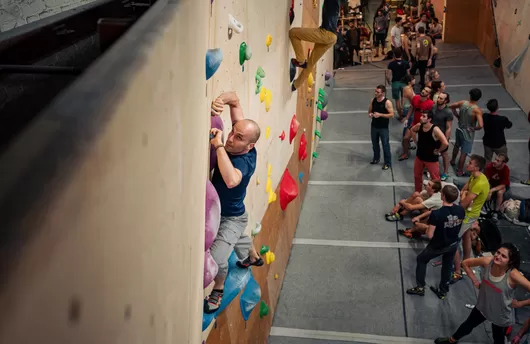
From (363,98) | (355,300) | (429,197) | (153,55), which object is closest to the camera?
(153,55)

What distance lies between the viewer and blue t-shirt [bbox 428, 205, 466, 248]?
5250 mm

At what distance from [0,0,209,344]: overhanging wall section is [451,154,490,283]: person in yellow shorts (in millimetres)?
5618

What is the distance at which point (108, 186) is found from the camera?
0.45m

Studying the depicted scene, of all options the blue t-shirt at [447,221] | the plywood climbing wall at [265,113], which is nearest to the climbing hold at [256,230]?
the plywood climbing wall at [265,113]

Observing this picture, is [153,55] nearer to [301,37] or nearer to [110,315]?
[110,315]

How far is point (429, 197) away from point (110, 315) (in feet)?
22.5

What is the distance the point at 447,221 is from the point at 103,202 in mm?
5266

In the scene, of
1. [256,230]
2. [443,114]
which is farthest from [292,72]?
[443,114]

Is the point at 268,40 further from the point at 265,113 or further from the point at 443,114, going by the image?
the point at 443,114

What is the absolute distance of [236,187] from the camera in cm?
290

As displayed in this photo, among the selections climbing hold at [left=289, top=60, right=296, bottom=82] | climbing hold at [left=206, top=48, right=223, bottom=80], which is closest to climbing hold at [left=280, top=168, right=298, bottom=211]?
climbing hold at [left=289, top=60, right=296, bottom=82]

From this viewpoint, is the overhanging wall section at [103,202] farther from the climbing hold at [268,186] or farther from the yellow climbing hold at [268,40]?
the climbing hold at [268,186]

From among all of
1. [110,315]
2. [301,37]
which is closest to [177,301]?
[110,315]

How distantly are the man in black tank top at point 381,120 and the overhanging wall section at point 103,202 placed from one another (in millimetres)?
7572
